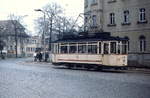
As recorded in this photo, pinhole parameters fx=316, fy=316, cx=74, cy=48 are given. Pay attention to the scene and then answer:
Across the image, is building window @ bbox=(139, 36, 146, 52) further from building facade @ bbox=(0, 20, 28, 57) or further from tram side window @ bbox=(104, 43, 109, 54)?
building facade @ bbox=(0, 20, 28, 57)

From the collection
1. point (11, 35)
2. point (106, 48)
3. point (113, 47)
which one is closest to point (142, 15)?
point (113, 47)

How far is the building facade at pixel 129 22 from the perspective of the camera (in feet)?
114

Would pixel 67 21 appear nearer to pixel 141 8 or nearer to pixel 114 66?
pixel 141 8

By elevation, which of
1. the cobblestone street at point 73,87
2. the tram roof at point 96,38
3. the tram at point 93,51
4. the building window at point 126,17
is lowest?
the cobblestone street at point 73,87

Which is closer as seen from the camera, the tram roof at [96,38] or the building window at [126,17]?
the tram roof at [96,38]

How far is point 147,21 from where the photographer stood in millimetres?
34594

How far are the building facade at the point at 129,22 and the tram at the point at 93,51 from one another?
179 inches

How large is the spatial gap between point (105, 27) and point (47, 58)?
49.9 ft

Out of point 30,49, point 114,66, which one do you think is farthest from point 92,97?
point 30,49

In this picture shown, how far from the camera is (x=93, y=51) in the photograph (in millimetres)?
29484

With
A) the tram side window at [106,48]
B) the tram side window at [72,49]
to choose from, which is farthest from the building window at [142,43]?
the tram side window at [72,49]

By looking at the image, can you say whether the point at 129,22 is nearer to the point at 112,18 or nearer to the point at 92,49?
the point at 112,18

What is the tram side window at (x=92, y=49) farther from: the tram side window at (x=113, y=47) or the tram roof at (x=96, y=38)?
the tram side window at (x=113, y=47)

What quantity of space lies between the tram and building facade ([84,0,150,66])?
4546mm
